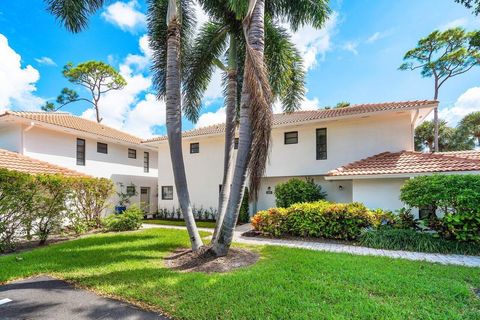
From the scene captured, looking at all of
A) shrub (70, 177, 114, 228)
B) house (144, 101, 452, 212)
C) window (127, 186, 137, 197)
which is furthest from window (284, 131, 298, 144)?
window (127, 186, 137, 197)

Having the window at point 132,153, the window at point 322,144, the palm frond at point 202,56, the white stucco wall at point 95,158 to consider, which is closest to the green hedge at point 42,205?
the white stucco wall at point 95,158

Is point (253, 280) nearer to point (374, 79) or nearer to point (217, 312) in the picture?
point (217, 312)

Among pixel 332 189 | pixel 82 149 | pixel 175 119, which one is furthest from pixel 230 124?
pixel 82 149

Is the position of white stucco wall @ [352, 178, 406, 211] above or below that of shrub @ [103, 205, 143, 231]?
above

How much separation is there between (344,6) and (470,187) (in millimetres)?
8410

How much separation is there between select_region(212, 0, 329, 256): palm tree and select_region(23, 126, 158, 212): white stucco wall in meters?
12.9

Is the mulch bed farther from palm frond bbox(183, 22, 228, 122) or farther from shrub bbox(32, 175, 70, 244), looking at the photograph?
palm frond bbox(183, 22, 228, 122)

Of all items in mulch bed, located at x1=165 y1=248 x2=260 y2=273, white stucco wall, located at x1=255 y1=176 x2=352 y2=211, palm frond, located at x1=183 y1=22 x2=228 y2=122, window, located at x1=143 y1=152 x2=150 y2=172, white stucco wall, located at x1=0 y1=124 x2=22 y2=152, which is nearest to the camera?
mulch bed, located at x1=165 y1=248 x2=260 y2=273

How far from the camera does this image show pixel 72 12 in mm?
7668

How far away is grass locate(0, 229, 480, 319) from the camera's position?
373 centimetres

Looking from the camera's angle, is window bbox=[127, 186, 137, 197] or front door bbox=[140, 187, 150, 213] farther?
front door bbox=[140, 187, 150, 213]

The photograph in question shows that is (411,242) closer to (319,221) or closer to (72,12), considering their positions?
(319,221)

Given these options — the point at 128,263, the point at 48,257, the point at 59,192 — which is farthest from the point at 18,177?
the point at 128,263

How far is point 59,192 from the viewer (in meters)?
9.37
